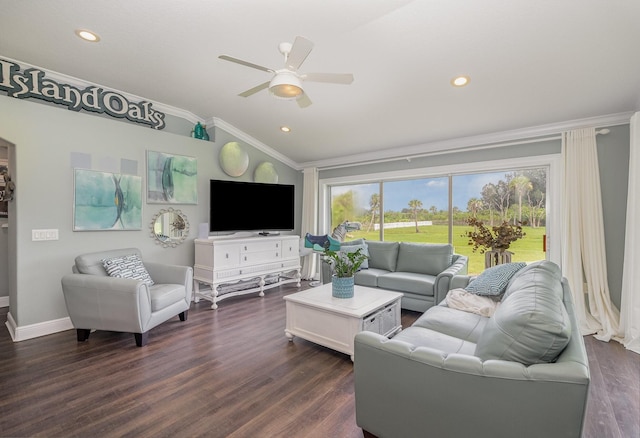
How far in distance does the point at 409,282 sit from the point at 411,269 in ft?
1.73

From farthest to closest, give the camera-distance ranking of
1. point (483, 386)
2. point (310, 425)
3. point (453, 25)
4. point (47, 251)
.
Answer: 1. point (47, 251)
2. point (453, 25)
3. point (310, 425)
4. point (483, 386)

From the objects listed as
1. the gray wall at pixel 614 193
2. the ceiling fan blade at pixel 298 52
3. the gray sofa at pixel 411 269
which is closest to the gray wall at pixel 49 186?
the ceiling fan blade at pixel 298 52

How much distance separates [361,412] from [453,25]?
2.88 metres

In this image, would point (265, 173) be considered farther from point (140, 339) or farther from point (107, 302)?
point (140, 339)

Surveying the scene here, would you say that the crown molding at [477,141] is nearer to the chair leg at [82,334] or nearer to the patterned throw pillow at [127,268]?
the patterned throw pillow at [127,268]

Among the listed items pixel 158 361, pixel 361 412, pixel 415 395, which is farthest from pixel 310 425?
pixel 158 361

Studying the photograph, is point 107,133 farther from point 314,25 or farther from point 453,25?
point 453,25

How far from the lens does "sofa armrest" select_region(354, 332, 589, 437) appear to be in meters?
1.15

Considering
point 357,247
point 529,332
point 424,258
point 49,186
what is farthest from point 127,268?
point 424,258

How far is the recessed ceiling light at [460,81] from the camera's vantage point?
306 cm

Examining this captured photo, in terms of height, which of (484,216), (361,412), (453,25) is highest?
(453,25)

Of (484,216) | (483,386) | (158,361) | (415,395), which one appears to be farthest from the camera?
(484,216)

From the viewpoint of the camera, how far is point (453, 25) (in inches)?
95.5

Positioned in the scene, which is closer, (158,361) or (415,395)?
(415,395)
